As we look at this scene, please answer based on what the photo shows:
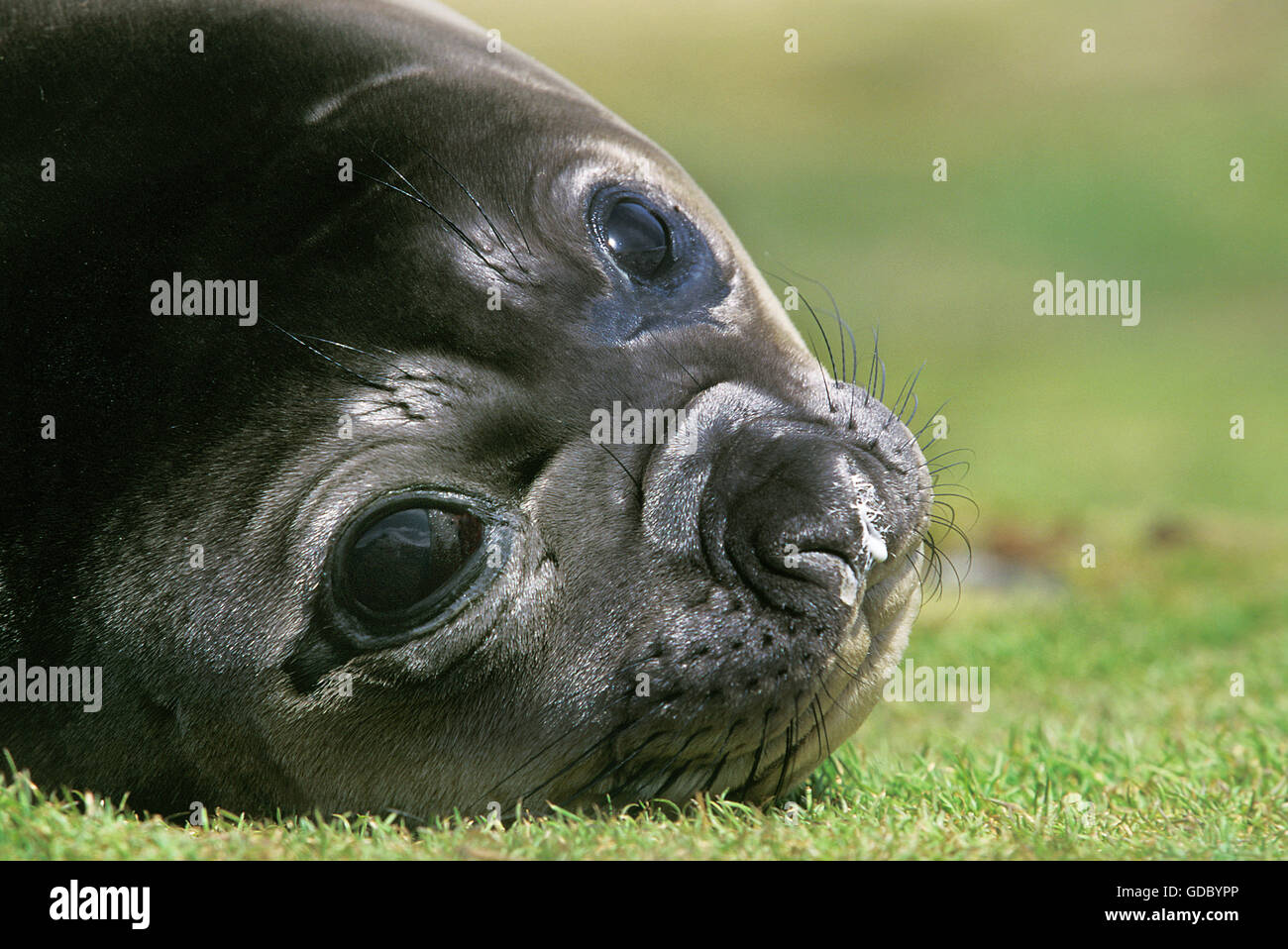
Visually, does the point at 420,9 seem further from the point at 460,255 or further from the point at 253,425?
the point at 253,425

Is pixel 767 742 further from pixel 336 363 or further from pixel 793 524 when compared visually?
pixel 336 363

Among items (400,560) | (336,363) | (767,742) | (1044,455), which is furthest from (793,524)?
(1044,455)

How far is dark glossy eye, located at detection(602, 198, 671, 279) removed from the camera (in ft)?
12.9

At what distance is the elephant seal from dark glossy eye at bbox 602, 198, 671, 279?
107mm

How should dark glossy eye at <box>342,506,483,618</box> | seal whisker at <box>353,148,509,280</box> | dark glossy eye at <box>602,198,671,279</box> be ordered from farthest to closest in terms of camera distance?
dark glossy eye at <box>602,198,671,279</box>, seal whisker at <box>353,148,509,280</box>, dark glossy eye at <box>342,506,483,618</box>

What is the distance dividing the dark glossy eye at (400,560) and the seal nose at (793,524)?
0.66 meters

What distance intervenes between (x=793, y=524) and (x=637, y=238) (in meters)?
1.01

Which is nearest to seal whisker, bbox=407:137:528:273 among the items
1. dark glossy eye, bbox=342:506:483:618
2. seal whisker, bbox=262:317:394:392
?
seal whisker, bbox=262:317:394:392

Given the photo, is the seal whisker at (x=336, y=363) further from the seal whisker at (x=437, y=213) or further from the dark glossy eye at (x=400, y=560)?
the seal whisker at (x=437, y=213)

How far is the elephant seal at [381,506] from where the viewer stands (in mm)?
3510

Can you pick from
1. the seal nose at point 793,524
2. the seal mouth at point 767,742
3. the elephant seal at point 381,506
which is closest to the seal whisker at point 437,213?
the elephant seal at point 381,506

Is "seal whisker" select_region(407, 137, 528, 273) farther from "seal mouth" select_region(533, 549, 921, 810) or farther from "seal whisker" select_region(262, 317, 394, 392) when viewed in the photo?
"seal mouth" select_region(533, 549, 921, 810)

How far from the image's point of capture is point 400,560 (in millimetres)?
3490

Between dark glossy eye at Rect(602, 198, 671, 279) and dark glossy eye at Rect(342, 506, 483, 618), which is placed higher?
dark glossy eye at Rect(602, 198, 671, 279)
